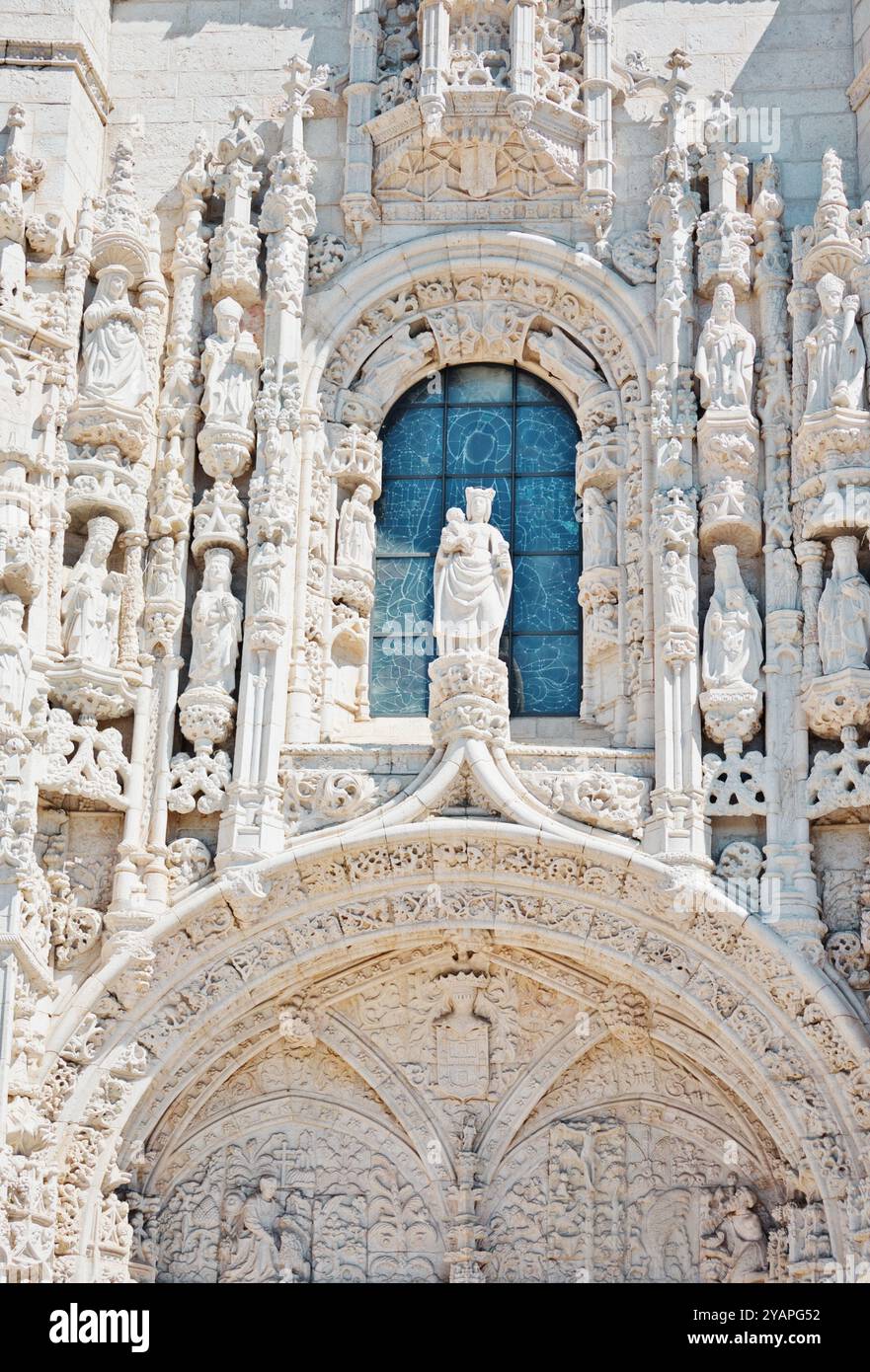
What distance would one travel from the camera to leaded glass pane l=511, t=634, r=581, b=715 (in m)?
16.5

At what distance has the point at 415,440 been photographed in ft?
56.6

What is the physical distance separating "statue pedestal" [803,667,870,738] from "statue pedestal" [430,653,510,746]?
1.70 m

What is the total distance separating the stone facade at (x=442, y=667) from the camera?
1519 cm

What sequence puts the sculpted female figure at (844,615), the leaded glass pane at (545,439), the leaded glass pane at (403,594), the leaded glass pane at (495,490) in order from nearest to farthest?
the sculpted female figure at (844,615) → the leaded glass pane at (403,594) → the leaded glass pane at (495,490) → the leaded glass pane at (545,439)

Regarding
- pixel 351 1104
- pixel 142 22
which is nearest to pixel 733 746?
pixel 351 1104

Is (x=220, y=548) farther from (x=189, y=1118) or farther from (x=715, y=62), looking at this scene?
(x=715, y=62)

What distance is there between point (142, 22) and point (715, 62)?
359cm

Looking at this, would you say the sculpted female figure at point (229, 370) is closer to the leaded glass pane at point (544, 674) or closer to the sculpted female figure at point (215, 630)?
the sculpted female figure at point (215, 630)

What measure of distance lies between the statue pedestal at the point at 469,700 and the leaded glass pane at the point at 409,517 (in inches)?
59.4
